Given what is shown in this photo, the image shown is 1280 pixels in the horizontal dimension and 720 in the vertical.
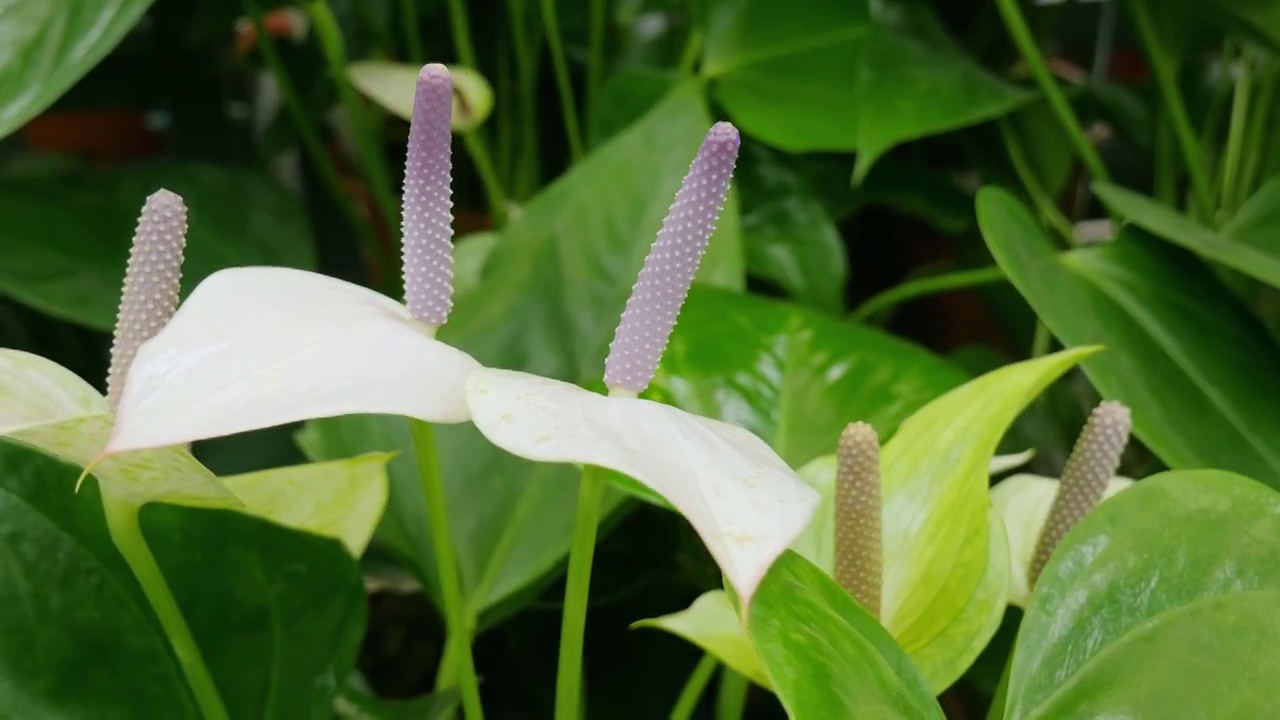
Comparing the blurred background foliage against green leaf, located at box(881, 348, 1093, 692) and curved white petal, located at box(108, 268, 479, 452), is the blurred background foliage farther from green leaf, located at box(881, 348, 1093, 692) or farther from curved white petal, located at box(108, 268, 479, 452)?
curved white petal, located at box(108, 268, 479, 452)

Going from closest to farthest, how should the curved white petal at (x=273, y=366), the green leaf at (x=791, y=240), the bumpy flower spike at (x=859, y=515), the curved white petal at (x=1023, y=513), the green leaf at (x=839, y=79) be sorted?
1. the curved white petal at (x=273, y=366)
2. the bumpy flower spike at (x=859, y=515)
3. the curved white petal at (x=1023, y=513)
4. the green leaf at (x=839, y=79)
5. the green leaf at (x=791, y=240)

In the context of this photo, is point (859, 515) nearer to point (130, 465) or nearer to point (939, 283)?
point (130, 465)

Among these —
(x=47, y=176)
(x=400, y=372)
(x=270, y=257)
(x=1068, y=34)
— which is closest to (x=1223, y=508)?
(x=400, y=372)

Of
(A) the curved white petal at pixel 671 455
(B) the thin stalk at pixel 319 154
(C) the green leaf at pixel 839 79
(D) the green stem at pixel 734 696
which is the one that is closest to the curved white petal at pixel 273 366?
(A) the curved white petal at pixel 671 455

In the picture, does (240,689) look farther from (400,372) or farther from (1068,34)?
(1068,34)

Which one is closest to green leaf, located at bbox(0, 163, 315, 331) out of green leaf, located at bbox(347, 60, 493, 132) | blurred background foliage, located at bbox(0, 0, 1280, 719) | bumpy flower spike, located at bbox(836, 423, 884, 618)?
blurred background foliage, located at bbox(0, 0, 1280, 719)

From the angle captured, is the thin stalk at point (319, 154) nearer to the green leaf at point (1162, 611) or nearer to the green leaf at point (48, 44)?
the green leaf at point (48, 44)

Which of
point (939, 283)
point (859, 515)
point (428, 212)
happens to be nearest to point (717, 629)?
point (859, 515)
